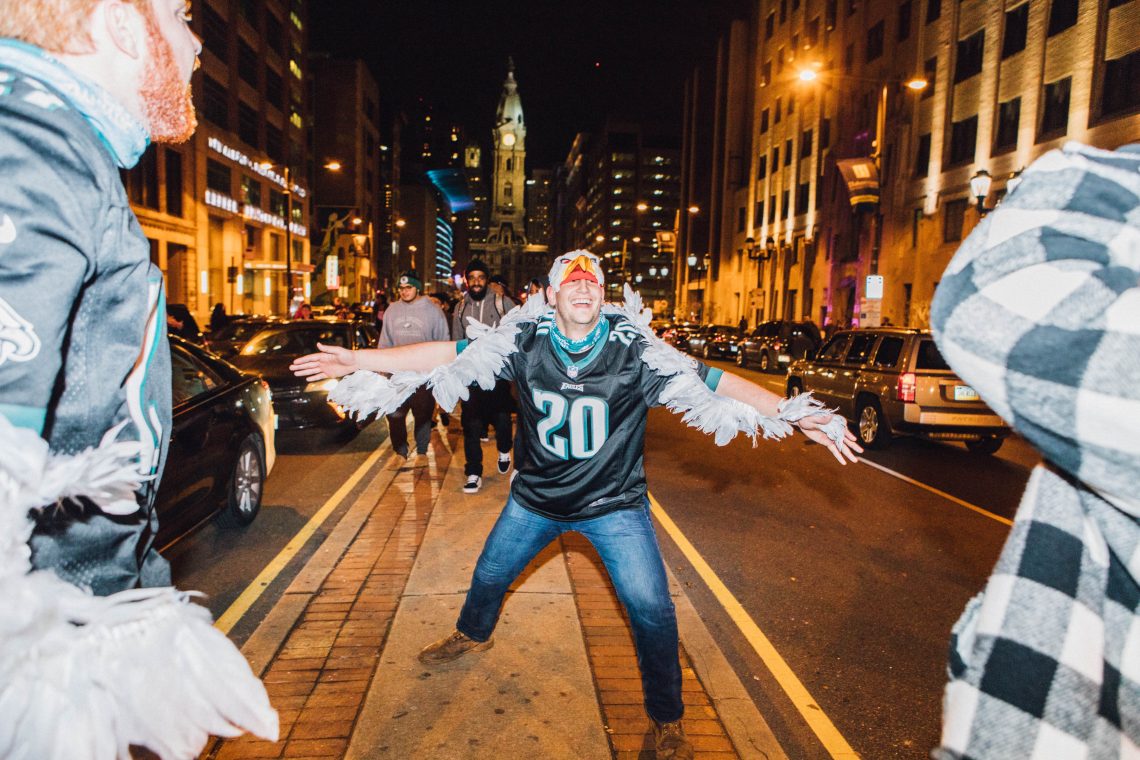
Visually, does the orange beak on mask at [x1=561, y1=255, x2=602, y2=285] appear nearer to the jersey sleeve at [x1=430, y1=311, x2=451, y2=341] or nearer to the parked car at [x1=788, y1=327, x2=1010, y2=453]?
the jersey sleeve at [x1=430, y1=311, x2=451, y2=341]

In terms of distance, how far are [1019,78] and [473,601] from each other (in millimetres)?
30849

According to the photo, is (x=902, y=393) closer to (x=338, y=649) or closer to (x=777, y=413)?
(x=777, y=413)

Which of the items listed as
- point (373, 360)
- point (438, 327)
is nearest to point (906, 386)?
point (438, 327)

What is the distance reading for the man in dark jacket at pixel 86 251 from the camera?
3.56 feet

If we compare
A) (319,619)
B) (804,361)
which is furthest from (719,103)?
(319,619)

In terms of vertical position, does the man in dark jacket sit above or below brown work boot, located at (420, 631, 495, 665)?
above

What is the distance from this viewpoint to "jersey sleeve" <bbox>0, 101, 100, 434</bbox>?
1065 mm

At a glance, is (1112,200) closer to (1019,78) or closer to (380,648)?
(380,648)

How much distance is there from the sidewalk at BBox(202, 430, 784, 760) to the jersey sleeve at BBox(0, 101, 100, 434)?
2.47 meters

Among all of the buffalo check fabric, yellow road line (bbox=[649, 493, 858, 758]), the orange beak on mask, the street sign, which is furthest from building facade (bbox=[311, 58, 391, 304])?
the buffalo check fabric

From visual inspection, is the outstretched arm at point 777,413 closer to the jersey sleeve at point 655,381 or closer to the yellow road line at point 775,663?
the jersey sleeve at point 655,381

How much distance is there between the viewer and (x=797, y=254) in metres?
46.2

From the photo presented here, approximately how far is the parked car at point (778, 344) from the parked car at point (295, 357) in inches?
670

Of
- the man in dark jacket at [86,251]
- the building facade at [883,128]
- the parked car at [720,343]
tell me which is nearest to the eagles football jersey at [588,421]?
the man in dark jacket at [86,251]
